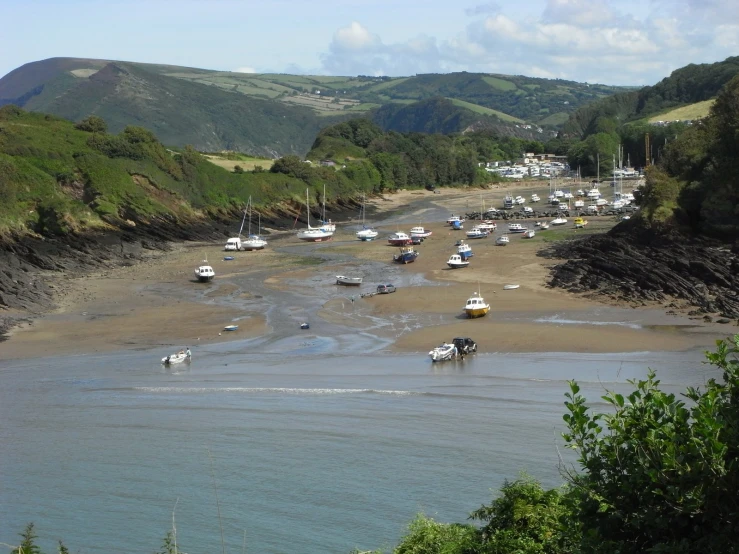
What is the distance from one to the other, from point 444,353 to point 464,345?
→ 1.22 metres

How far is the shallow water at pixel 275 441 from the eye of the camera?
17797 millimetres

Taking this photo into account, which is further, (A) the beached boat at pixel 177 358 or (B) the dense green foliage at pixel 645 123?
(B) the dense green foliage at pixel 645 123

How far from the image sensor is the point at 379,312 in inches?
1641

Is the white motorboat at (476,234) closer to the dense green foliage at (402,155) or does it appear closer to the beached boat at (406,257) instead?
the beached boat at (406,257)

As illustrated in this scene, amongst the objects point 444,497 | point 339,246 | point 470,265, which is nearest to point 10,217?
point 339,246

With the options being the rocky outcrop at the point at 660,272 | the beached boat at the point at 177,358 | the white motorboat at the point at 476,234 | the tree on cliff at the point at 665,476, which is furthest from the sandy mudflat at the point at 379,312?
the tree on cliff at the point at 665,476

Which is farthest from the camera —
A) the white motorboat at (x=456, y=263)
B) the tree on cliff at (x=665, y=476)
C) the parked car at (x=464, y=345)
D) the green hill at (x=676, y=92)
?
the green hill at (x=676, y=92)

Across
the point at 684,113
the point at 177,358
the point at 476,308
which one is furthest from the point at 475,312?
the point at 684,113

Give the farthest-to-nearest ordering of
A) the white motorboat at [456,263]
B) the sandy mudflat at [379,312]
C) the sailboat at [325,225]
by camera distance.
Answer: the sailboat at [325,225] < the white motorboat at [456,263] < the sandy mudflat at [379,312]

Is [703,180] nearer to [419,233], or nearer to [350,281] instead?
[350,281]

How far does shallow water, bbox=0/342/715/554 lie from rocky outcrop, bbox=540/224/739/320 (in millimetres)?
9304

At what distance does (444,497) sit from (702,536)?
1143 cm

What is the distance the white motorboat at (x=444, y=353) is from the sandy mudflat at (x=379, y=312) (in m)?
1.74

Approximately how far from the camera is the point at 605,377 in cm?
2786
